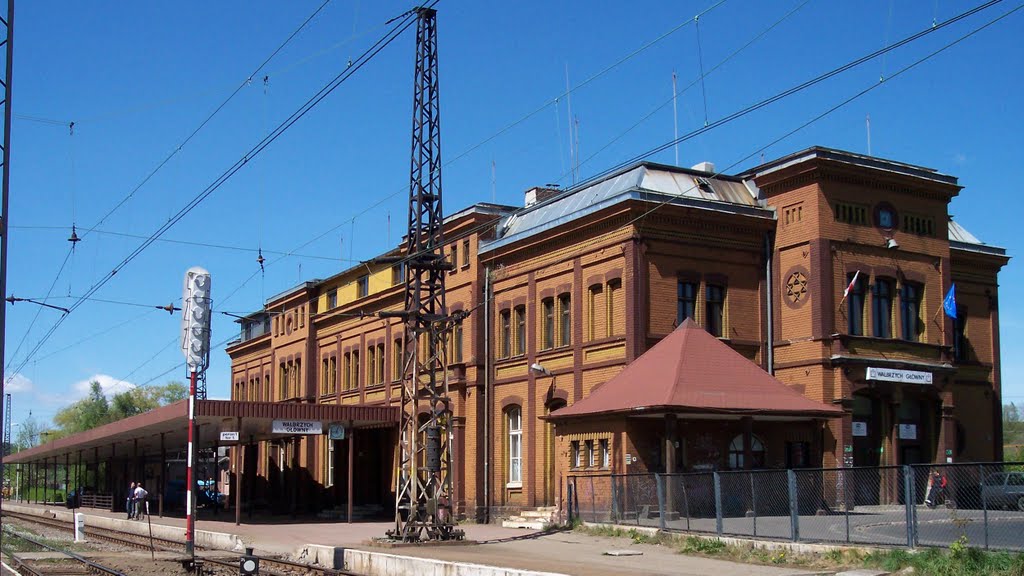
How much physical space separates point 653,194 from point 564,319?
557 centimetres

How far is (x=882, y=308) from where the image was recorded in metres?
34.0

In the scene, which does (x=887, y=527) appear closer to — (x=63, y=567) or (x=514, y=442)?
(x=63, y=567)

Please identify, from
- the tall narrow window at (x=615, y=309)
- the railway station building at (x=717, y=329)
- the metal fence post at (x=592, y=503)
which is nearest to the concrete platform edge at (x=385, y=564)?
the metal fence post at (x=592, y=503)

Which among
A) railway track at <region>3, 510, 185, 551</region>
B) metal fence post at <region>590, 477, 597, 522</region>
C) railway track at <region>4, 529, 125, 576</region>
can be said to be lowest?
railway track at <region>3, 510, 185, 551</region>

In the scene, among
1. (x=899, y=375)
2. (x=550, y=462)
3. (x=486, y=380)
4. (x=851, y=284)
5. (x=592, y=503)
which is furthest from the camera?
(x=486, y=380)

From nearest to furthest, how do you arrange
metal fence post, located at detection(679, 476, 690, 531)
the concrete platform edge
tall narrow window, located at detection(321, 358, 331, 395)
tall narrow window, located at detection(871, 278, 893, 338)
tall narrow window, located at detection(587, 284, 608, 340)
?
the concrete platform edge → metal fence post, located at detection(679, 476, 690, 531) → tall narrow window, located at detection(871, 278, 893, 338) → tall narrow window, located at detection(587, 284, 608, 340) → tall narrow window, located at detection(321, 358, 331, 395)

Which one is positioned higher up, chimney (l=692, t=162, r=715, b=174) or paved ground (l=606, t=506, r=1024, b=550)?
chimney (l=692, t=162, r=715, b=174)

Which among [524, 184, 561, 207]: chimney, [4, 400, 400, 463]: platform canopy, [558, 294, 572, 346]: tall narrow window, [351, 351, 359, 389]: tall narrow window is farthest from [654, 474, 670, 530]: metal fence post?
[351, 351, 359, 389]: tall narrow window

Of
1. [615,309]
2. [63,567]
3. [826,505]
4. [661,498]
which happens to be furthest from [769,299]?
[63,567]

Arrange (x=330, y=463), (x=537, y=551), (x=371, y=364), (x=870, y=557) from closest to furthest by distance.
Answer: (x=870, y=557) → (x=537, y=551) → (x=371, y=364) → (x=330, y=463)

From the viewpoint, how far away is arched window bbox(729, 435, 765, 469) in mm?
30438

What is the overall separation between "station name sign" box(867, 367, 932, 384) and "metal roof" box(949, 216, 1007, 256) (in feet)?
27.8

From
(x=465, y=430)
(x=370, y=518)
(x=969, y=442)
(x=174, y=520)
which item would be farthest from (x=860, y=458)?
(x=174, y=520)

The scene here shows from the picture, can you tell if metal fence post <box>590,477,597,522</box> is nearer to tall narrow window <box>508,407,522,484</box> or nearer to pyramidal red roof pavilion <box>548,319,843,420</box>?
pyramidal red roof pavilion <box>548,319,843,420</box>
